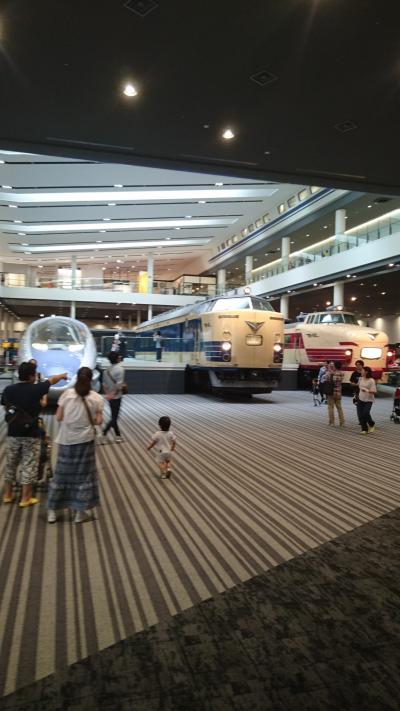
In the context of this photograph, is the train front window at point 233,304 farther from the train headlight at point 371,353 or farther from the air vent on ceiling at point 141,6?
the air vent on ceiling at point 141,6

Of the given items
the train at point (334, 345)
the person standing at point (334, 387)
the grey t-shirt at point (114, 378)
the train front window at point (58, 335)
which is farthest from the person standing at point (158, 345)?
the grey t-shirt at point (114, 378)

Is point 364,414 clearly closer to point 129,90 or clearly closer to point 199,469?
point 199,469

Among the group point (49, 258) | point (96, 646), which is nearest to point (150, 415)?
point (96, 646)

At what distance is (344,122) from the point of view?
5801mm

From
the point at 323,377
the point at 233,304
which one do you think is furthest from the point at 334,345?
the point at 323,377

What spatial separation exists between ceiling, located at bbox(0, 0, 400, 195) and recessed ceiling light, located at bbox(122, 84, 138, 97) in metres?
0.04

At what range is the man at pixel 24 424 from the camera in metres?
4.38

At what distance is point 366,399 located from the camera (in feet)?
30.0

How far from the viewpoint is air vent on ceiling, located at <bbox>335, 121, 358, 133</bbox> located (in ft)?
19.1

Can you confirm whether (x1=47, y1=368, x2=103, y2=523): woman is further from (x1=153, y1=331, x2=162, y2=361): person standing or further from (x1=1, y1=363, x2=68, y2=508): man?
(x1=153, y1=331, x2=162, y2=361): person standing

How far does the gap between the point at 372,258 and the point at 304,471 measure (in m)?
17.1

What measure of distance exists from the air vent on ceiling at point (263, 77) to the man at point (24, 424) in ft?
12.9

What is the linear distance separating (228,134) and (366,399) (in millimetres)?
5746

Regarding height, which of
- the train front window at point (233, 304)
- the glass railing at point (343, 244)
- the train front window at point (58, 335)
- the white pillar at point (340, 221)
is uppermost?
the white pillar at point (340, 221)
